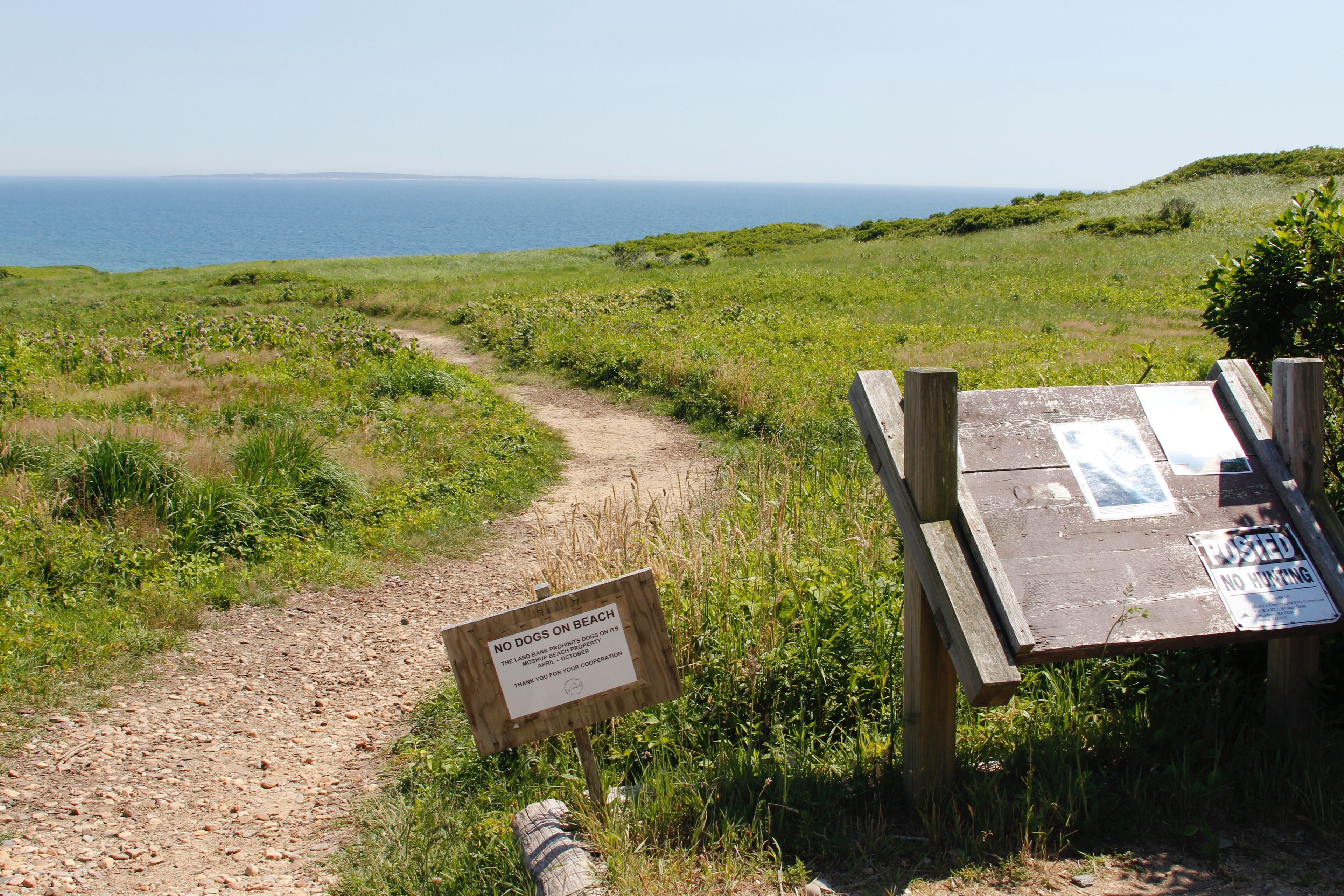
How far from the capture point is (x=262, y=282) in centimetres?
3083

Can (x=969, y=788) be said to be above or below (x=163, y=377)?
below

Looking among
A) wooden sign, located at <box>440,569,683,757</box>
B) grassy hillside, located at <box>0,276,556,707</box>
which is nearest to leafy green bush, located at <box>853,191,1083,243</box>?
grassy hillside, located at <box>0,276,556,707</box>

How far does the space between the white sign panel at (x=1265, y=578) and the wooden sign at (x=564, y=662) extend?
1.81m

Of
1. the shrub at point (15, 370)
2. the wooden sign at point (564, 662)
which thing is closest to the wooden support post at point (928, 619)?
the wooden sign at point (564, 662)

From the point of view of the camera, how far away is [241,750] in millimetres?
4289

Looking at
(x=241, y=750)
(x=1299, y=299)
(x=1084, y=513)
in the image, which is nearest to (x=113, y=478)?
(x=241, y=750)

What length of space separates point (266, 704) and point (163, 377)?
8938 mm

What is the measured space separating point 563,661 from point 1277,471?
2.57m

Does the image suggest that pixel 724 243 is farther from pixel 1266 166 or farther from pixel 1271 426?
pixel 1271 426

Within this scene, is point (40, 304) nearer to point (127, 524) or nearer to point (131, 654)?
point (127, 524)

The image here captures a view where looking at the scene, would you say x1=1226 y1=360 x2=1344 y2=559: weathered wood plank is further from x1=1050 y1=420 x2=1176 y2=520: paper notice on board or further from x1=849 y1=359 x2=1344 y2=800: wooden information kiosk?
x1=1050 y1=420 x2=1176 y2=520: paper notice on board

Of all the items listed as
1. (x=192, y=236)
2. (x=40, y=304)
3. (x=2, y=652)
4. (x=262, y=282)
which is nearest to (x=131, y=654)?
(x=2, y=652)

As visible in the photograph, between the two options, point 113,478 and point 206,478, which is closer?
point 113,478

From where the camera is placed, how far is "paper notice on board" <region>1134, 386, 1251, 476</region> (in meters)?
3.13
